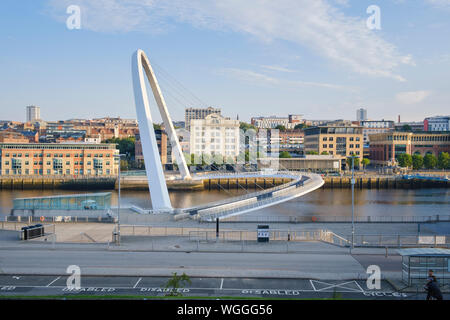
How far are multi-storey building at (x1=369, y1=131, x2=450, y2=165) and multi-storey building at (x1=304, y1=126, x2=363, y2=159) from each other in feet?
19.9

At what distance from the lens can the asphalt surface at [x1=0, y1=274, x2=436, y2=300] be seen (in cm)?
1052

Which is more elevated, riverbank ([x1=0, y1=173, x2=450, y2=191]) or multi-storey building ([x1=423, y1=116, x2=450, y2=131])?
multi-storey building ([x1=423, y1=116, x2=450, y2=131])

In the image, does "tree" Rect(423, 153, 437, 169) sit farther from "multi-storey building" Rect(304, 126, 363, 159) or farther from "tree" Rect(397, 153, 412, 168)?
"multi-storey building" Rect(304, 126, 363, 159)

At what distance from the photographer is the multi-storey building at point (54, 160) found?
5975 centimetres

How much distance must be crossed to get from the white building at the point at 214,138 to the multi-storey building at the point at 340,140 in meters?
15.7

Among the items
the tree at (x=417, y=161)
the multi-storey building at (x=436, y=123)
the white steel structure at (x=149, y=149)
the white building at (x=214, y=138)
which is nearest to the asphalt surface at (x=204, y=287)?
the white steel structure at (x=149, y=149)

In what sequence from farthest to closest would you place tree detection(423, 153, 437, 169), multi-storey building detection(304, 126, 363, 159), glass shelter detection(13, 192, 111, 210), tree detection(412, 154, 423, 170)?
multi-storey building detection(304, 126, 363, 159)
tree detection(423, 153, 437, 169)
tree detection(412, 154, 423, 170)
glass shelter detection(13, 192, 111, 210)

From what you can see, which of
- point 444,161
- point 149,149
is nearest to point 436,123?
point 444,161

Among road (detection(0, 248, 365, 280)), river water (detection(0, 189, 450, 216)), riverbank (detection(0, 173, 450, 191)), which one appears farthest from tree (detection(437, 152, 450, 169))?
road (detection(0, 248, 365, 280))

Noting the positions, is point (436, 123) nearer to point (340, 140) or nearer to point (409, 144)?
point (409, 144)

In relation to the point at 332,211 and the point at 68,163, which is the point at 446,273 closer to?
the point at 332,211

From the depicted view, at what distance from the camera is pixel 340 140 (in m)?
75.7

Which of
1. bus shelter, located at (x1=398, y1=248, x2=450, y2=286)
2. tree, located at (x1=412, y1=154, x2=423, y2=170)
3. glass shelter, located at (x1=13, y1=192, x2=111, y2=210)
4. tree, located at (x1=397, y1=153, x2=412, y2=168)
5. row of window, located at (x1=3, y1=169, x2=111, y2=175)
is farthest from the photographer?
tree, located at (x1=412, y1=154, x2=423, y2=170)

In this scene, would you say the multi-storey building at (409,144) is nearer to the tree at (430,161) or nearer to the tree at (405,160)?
the tree at (405,160)
